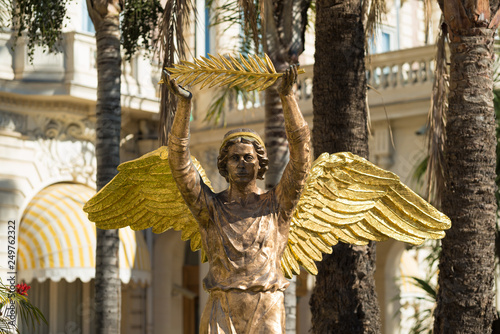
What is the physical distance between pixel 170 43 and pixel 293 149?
17.9ft

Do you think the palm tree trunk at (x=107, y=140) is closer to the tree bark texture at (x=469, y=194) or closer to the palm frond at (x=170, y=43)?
the palm frond at (x=170, y=43)

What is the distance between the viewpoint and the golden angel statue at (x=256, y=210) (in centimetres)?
683

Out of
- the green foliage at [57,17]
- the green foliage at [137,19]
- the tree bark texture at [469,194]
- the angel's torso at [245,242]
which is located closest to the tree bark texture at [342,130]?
the tree bark texture at [469,194]

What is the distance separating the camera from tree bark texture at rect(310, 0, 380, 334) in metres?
10.6

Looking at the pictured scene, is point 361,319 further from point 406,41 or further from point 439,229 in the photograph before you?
point 406,41

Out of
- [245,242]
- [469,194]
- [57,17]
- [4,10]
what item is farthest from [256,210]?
[4,10]

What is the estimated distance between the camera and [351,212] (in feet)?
25.1

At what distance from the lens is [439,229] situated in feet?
25.0

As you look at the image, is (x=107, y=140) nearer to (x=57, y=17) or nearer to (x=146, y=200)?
(x=57, y=17)

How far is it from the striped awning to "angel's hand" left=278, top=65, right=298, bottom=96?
12.9 meters

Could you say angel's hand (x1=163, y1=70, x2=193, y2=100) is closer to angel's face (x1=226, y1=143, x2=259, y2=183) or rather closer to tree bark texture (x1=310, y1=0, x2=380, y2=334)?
angel's face (x1=226, y1=143, x2=259, y2=183)

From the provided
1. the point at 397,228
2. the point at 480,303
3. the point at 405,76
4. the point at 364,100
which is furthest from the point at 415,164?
the point at 397,228

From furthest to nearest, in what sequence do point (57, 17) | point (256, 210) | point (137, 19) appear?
point (137, 19) → point (57, 17) → point (256, 210)

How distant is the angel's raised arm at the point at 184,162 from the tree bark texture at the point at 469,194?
11.0ft
